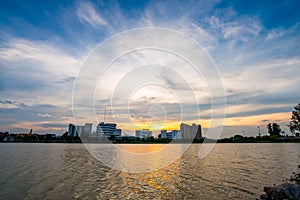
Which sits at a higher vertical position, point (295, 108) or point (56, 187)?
point (295, 108)

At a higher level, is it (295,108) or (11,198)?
(295,108)

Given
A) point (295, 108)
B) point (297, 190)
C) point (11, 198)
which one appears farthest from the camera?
point (295, 108)

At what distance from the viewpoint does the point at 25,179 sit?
24234 millimetres

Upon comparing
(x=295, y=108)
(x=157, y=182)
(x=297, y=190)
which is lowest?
(x=157, y=182)

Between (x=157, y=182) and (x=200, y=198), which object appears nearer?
(x=200, y=198)

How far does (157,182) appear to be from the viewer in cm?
2405

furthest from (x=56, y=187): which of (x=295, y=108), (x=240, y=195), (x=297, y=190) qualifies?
(x=295, y=108)

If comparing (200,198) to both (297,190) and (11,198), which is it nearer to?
(297,190)

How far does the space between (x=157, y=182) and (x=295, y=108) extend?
10188 centimetres

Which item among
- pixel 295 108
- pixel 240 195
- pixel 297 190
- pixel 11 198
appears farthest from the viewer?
pixel 295 108

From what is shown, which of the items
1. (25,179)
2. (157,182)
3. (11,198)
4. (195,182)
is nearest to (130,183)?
(157,182)

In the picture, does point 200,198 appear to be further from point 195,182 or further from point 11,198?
point 11,198

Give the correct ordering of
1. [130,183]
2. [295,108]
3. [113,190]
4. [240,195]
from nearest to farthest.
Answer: [240,195] → [113,190] → [130,183] → [295,108]

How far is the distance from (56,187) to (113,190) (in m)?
6.34
